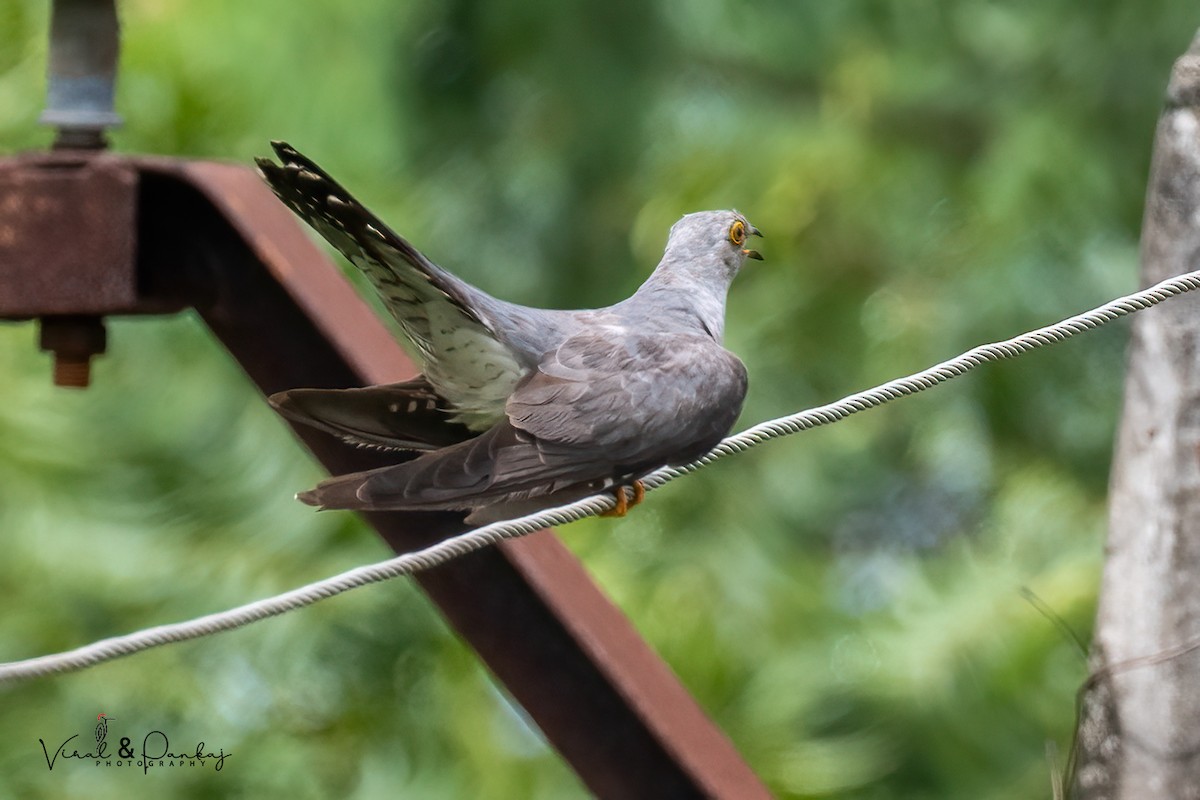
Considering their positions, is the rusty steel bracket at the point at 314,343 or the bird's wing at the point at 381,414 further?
the rusty steel bracket at the point at 314,343

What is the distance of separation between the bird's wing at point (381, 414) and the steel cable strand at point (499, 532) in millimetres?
211

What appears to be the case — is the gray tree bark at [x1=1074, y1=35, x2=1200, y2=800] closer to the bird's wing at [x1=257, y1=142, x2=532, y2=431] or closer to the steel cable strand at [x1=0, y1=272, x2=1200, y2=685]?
the steel cable strand at [x1=0, y1=272, x2=1200, y2=685]

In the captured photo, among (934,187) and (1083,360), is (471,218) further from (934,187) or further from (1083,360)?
(1083,360)

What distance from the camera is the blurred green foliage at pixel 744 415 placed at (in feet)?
10.3

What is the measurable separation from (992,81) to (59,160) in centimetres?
379

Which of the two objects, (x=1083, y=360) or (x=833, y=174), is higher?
(x=833, y=174)

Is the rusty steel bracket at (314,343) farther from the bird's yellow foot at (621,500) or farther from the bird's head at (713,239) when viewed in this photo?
the bird's head at (713,239)

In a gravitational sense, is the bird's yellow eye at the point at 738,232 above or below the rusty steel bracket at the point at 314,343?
above

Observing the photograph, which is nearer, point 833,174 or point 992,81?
point 833,174

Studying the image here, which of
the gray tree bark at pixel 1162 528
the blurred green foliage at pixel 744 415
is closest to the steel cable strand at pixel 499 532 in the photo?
the gray tree bark at pixel 1162 528

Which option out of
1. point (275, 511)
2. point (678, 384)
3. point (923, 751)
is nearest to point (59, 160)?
point (678, 384)

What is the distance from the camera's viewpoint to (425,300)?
1.72 meters

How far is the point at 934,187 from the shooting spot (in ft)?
16.2

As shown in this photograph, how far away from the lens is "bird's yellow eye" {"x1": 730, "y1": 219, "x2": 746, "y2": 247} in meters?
2.14
